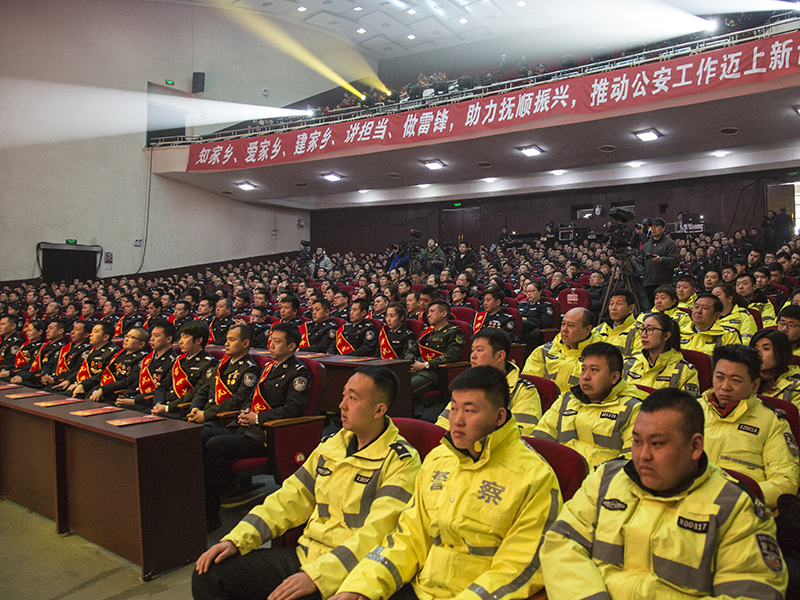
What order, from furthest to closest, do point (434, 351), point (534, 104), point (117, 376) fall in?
point (534, 104), point (434, 351), point (117, 376)

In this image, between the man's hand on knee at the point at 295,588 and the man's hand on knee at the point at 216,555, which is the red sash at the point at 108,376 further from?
the man's hand on knee at the point at 295,588

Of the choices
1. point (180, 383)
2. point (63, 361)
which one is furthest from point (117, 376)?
point (63, 361)

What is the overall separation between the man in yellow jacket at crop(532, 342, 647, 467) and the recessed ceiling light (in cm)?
794

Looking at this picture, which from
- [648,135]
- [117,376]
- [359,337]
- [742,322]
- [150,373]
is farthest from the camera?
[648,135]

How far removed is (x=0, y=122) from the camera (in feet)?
34.0

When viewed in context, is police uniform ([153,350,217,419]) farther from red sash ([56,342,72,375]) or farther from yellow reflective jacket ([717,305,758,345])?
yellow reflective jacket ([717,305,758,345])

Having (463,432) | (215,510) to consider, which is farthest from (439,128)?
(463,432)

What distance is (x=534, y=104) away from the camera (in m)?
7.75

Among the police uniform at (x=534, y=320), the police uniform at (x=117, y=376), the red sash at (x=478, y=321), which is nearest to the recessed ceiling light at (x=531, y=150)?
the police uniform at (x=534, y=320)

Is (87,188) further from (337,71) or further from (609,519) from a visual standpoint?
(609,519)

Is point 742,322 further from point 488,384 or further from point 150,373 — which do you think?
point 150,373

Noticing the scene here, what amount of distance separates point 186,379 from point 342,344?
1.70m

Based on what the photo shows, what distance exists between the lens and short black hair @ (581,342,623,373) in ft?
6.49

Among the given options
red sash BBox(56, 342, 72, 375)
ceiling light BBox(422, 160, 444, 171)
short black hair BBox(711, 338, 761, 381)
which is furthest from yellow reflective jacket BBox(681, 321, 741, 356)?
ceiling light BBox(422, 160, 444, 171)
